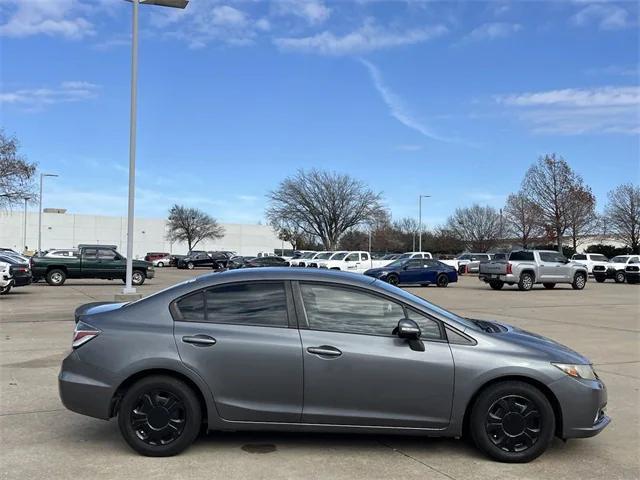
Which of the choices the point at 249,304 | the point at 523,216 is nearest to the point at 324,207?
the point at 523,216

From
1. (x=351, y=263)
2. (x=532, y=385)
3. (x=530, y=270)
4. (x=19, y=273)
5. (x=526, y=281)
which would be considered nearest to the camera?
(x=532, y=385)

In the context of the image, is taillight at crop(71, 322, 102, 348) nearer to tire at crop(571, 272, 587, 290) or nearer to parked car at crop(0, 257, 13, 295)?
parked car at crop(0, 257, 13, 295)

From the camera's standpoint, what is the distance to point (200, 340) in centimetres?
475

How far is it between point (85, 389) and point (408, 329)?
2604 mm

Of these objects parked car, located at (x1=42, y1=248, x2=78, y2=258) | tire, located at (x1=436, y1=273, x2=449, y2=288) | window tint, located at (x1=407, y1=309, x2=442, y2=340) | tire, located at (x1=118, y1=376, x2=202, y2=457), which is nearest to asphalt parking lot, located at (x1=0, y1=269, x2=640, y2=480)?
tire, located at (x1=118, y1=376, x2=202, y2=457)

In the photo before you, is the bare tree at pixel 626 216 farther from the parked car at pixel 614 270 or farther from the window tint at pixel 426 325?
the window tint at pixel 426 325

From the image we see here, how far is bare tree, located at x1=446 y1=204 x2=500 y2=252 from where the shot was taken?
77.2 metres

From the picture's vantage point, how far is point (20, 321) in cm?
1322

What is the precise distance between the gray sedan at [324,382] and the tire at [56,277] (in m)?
24.7

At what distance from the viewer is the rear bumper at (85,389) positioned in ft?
15.5

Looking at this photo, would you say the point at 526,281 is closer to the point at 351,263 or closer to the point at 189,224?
the point at 351,263

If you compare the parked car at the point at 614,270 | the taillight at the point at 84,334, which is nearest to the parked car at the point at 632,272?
the parked car at the point at 614,270

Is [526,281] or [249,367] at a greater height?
[249,367]

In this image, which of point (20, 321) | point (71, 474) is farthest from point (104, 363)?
point (20, 321)
